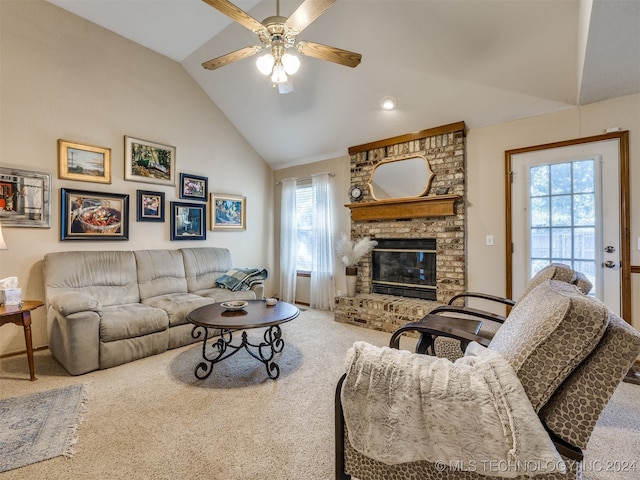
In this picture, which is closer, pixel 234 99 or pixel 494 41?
pixel 494 41

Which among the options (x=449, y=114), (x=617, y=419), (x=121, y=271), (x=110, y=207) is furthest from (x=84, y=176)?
(x=617, y=419)

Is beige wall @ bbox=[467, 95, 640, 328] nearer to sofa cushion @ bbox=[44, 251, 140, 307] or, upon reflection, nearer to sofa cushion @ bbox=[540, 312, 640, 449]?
sofa cushion @ bbox=[540, 312, 640, 449]

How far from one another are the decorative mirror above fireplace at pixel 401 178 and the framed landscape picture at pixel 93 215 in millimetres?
3333

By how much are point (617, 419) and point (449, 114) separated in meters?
3.18

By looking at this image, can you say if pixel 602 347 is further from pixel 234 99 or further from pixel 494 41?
pixel 234 99

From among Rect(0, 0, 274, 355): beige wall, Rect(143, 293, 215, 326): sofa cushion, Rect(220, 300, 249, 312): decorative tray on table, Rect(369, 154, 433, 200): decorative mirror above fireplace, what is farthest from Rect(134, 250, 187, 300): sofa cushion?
Rect(369, 154, 433, 200): decorative mirror above fireplace

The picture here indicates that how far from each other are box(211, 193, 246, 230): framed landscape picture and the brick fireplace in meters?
2.04

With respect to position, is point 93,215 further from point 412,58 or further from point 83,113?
point 412,58

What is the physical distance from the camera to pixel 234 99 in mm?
4621

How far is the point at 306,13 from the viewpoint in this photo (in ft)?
6.70

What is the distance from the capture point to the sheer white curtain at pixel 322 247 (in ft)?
16.2

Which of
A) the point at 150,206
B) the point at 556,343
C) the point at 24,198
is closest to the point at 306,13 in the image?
the point at 556,343

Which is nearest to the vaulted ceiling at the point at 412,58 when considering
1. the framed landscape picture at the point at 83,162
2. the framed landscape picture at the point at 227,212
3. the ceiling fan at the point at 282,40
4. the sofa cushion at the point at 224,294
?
the ceiling fan at the point at 282,40

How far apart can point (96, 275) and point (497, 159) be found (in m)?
4.73
